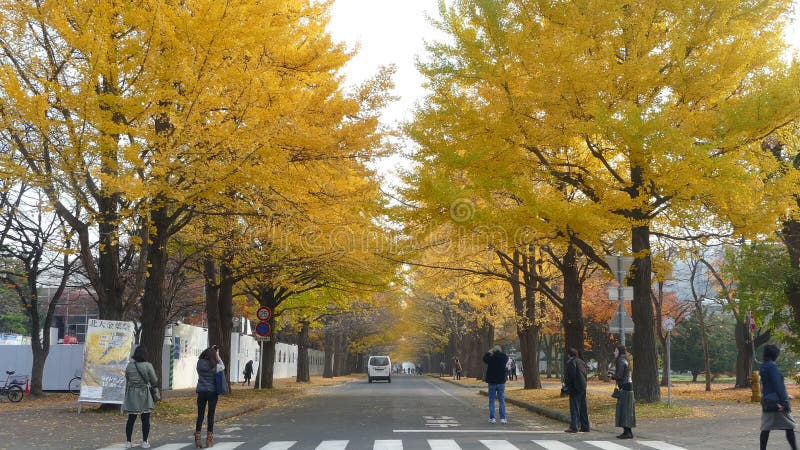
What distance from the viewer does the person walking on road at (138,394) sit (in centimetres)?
1155

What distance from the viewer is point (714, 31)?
15.5m

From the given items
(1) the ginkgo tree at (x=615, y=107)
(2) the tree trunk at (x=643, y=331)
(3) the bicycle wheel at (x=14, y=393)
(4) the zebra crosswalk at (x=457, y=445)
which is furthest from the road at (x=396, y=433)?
(3) the bicycle wheel at (x=14, y=393)

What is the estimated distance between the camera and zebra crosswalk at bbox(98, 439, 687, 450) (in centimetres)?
1120

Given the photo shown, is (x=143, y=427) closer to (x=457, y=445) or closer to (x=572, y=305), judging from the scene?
(x=457, y=445)

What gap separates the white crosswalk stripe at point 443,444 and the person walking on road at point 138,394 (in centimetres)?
431

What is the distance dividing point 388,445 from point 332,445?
0.85m

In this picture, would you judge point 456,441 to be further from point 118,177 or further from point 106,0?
point 106,0

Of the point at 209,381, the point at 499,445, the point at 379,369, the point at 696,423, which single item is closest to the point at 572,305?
the point at 696,423

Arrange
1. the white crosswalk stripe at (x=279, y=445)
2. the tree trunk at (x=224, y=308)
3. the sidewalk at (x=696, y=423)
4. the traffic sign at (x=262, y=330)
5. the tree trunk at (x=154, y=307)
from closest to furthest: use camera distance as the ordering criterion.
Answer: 1. the white crosswalk stripe at (x=279, y=445)
2. the sidewalk at (x=696, y=423)
3. the tree trunk at (x=154, y=307)
4. the traffic sign at (x=262, y=330)
5. the tree trunk at (x=224, y=308)

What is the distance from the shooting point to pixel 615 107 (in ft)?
49.9

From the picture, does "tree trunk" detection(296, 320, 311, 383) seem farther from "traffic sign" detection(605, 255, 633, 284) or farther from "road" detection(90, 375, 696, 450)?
"traffic sign" detection(605, 255, 633, 284)

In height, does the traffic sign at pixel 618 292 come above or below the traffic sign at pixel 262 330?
above

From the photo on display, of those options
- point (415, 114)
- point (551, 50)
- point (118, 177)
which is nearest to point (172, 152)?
point (118, 177)

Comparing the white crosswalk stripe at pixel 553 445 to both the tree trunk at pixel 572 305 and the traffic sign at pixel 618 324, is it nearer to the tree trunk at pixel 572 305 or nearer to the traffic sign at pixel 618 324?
the traffic sign at pixel 618 324
